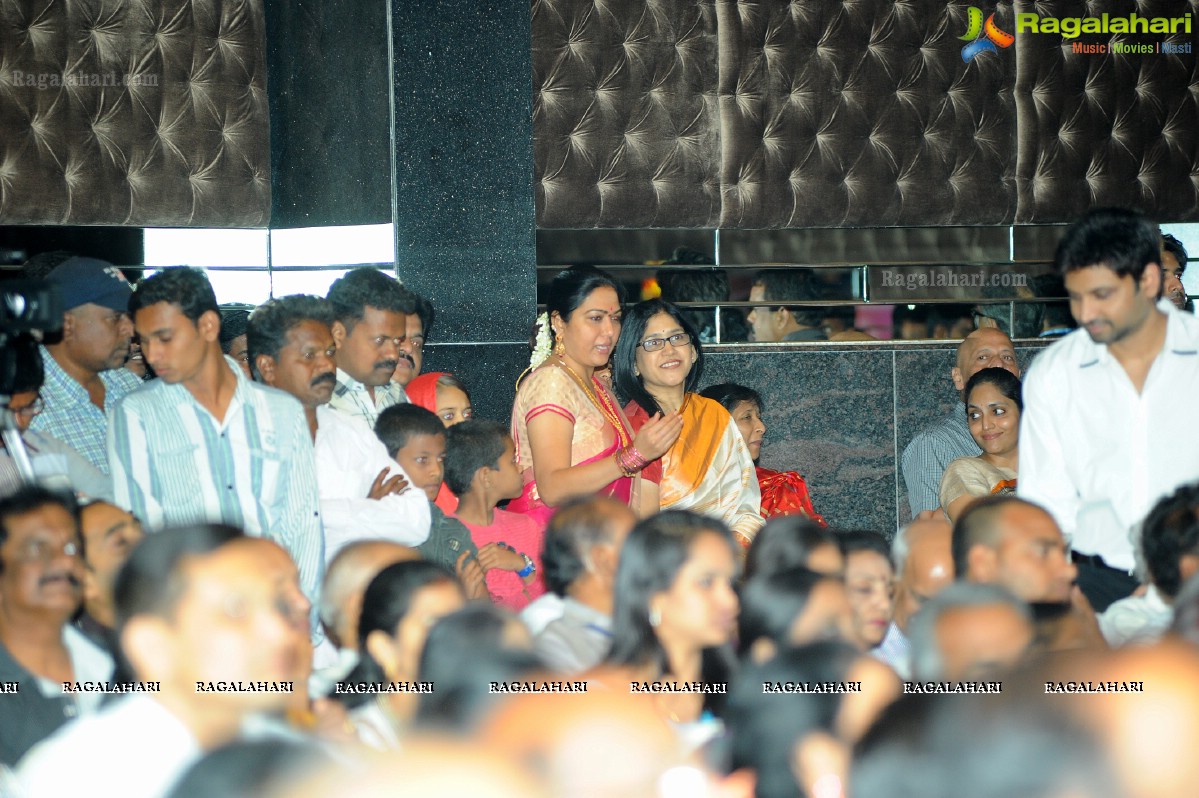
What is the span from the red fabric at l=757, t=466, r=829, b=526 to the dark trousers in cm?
149

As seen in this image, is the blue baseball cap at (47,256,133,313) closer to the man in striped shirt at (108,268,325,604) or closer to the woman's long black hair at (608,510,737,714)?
the man in striped shirt at (108,268,325,604)

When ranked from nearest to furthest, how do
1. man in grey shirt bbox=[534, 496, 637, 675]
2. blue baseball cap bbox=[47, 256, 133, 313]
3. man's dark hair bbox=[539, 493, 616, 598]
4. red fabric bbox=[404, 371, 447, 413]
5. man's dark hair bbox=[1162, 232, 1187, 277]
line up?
man in grey shirt bbox=[534, 496, 637, 675]
man's dark hair bbox=[539, 493, 616, 598]
blue baseball cap bbox=[47, 256, 133, 313]
red fabric bbox=[404, 371, 447, 413]
man's dark hair bbox=[1162, 232, 1187, 277]

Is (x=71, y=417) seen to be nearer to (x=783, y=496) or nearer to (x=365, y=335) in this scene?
(x=365, y=335)

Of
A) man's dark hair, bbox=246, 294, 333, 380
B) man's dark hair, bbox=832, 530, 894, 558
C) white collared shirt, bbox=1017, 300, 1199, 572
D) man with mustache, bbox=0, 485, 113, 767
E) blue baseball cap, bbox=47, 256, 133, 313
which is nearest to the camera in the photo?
man with mustache, bbox=0, 485, 113, 767

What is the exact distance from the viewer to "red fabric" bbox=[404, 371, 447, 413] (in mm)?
4582

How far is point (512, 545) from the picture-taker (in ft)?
13.9

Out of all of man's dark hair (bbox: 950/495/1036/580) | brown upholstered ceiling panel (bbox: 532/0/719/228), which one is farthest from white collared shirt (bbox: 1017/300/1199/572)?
brown upholstered ceiling panel (bbox: 532/0/719/228)

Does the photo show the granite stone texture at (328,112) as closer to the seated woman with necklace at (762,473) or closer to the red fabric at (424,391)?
the red fabric at (424,391)

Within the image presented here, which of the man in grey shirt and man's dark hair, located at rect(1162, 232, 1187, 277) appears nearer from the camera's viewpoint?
the man in grey shirt

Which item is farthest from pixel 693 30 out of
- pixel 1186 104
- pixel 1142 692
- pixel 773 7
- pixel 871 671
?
pixel 1142 692

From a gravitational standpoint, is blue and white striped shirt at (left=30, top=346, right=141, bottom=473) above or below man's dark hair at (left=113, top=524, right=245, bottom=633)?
above

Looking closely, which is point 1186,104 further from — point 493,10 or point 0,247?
point 0,247

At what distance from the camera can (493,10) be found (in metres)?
5.26

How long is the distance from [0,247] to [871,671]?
4.25m
